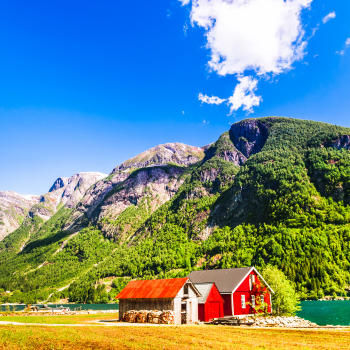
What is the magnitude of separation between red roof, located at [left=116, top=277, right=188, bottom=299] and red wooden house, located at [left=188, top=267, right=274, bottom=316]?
11.4m

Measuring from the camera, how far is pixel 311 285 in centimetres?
11950

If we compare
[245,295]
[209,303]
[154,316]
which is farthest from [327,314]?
[154,316]

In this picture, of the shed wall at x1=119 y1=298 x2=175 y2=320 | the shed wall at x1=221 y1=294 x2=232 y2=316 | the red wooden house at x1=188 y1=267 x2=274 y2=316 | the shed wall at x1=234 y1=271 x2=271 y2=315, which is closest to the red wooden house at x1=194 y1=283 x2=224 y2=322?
the shed wall at x1=221 y1=294 x2=232 y2=316

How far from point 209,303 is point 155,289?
9.72 metres

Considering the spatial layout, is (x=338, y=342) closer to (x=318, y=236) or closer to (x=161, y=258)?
(x=318, y=236)

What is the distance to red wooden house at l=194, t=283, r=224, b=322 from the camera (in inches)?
1876

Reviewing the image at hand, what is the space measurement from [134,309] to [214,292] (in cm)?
1399

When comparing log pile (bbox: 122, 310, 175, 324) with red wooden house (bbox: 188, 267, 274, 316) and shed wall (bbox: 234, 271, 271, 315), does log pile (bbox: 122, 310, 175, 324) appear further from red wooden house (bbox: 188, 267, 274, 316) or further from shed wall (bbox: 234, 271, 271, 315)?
shed wall (bbox: 234, 271, 271, 315)

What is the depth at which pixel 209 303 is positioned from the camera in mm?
48844

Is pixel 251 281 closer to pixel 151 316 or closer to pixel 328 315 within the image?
pixel 328 315

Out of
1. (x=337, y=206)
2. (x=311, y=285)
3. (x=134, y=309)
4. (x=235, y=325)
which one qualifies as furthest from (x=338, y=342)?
(x=337, y=206)

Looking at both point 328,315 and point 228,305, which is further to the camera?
point 328,315

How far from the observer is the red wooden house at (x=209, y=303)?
47.7m

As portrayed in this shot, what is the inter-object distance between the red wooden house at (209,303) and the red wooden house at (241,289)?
1751 mm
